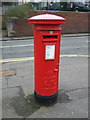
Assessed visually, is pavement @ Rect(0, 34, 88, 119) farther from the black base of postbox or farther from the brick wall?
the brick wall

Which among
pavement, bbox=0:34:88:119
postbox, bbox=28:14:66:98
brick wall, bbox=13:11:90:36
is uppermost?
brick wall, bbox=13:11:90:36

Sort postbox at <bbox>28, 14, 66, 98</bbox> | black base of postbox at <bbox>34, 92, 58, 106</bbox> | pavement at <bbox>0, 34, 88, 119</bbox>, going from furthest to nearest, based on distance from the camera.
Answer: black base of postbox at <bbox>34, 92, 58, 106</bbox> < pavement at <bbox>0, 34, 88, 119</bbox> < postbox at <bbox>28, 14, 66, 98</bbox>

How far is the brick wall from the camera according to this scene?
51.5ft

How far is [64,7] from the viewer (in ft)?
70.8

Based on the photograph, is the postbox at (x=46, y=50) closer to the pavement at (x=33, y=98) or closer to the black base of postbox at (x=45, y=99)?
the black base of postbox at (x=45, y=99)

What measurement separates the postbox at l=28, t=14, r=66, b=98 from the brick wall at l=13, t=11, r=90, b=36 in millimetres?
13151

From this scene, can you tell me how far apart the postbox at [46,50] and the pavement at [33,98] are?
0.28 meters

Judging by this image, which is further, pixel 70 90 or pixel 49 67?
pixel 70 90

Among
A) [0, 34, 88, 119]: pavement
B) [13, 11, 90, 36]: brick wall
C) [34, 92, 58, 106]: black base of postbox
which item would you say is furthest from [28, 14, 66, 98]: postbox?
[13, 11, 90, 36]: brick wall

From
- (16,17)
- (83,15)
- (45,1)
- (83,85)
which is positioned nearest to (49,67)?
(83,85)

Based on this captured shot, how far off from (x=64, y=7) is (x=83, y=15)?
4.71 meters

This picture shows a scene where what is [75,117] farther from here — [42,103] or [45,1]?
[45,1]

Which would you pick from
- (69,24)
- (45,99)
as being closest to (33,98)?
(45,99)

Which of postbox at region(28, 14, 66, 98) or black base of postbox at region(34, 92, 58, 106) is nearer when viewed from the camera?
postbox at region(28, 14, 66, 98)
